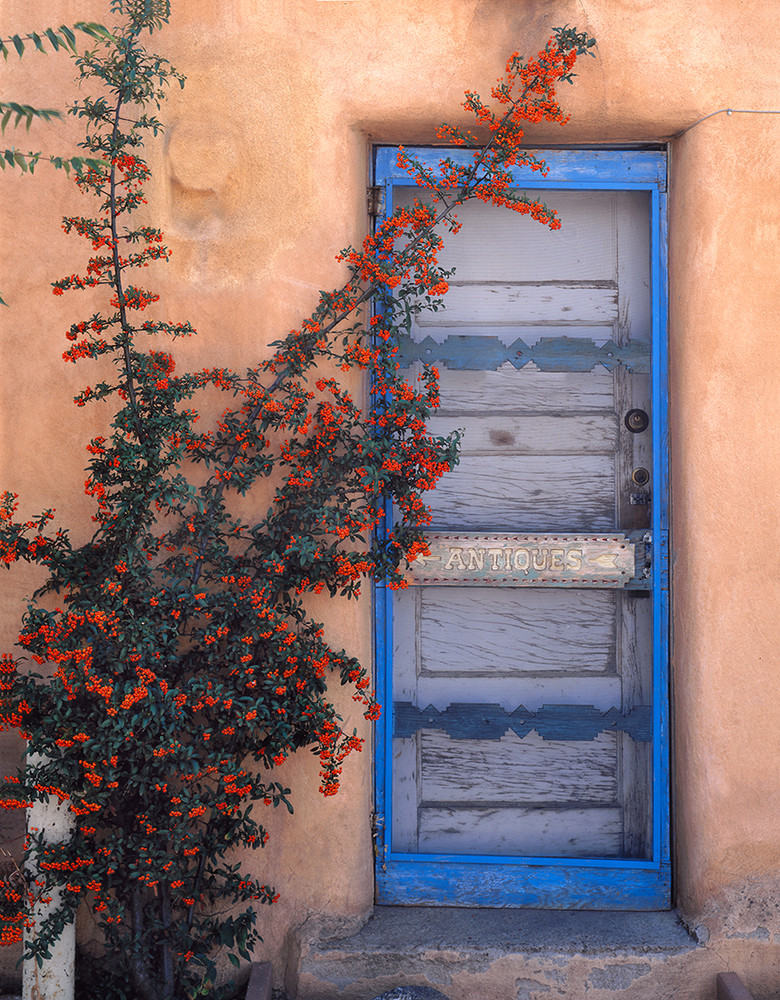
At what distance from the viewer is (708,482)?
274 centimetres

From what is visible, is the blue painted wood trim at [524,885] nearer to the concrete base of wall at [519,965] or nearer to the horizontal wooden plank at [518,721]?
the concrete base of wall at [519,965]

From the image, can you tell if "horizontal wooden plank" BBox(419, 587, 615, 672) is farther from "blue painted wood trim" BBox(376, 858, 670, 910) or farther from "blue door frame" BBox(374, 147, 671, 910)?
"blue painted wood trim" BBox(376, 858, 670, 910)

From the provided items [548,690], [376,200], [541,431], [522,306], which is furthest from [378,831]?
[376,200]

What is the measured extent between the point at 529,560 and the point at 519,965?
1.31 meters

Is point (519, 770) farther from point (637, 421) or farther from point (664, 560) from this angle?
point (637, 421)

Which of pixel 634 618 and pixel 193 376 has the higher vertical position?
pixel 193 376

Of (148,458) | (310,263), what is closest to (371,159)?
(310,263)

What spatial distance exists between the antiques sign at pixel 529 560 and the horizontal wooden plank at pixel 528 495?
0.07 metres

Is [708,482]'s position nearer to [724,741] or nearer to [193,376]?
[724,741]

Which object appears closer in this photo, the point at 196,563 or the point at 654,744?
the point at 196,563

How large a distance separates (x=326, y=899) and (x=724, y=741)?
143 centimetres

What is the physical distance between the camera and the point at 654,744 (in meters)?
2.87

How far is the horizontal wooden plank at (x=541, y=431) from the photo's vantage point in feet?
9.69

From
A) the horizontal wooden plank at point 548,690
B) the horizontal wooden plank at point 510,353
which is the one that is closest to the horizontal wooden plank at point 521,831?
the horizontal wooden plank at point 548,690
